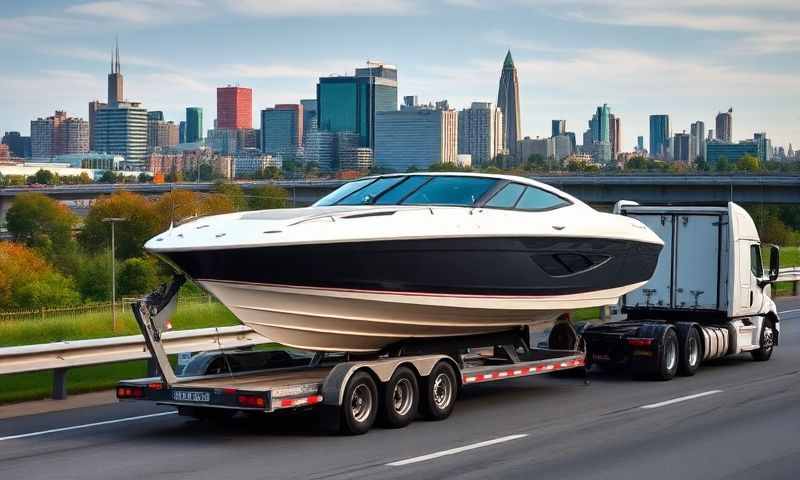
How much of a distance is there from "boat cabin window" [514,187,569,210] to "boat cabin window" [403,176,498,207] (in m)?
0.55

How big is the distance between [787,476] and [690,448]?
1523 millimetres

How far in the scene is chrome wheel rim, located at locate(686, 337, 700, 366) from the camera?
19.2 metres

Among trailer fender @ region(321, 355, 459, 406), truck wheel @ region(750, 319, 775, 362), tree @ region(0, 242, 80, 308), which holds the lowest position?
tree @ region(0, 242, 80, 308)

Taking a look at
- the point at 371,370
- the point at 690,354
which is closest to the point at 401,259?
the point at 371,370

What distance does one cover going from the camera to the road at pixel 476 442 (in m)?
11.8

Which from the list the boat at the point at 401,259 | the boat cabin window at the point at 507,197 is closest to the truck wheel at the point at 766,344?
the boat at the point at 401,259

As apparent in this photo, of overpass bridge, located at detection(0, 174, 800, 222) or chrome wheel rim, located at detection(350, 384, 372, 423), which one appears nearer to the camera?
chrome wheel rim, located at detection(350, 384, 372, 423)

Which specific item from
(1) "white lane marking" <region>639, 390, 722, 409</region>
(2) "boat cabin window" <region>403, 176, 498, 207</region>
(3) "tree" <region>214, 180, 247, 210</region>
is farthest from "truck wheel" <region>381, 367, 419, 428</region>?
(3) "tree" <region>214, 180, 247, 210</region>

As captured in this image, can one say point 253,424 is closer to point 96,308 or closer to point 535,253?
point 535,253

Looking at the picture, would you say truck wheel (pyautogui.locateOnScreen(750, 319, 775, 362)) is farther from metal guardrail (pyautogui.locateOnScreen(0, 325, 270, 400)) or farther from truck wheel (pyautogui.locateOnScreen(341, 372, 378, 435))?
truck wheel (pyautogui.locateOnScreen(341, 372, 378, 435))

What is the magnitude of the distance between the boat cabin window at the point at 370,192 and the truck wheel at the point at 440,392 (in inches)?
89.6

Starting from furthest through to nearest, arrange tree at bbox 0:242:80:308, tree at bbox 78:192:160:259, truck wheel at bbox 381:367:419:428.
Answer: tree at bbox 78:192:160:259
tree at bbox 0:242:80:308
truck wheel at bbox 381:367:419:428

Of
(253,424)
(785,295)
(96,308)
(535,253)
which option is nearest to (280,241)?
(253,424)

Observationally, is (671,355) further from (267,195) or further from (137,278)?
(267,195)
